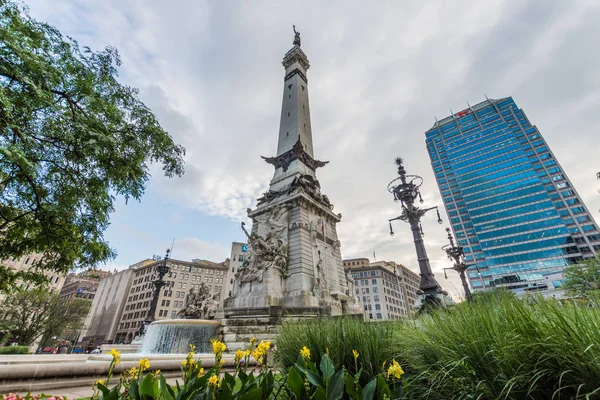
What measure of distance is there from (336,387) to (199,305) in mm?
18230

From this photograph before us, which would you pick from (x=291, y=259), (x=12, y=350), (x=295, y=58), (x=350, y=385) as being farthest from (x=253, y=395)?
(x=295, y=58)

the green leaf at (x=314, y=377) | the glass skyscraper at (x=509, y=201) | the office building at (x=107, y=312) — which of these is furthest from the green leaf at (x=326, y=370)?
the office building at (x=107, y=312)

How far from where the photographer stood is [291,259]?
15.8 metres

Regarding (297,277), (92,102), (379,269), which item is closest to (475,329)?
(92,102)

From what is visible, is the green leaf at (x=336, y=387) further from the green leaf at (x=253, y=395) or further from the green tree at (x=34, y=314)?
the green tree at (x=34, y=314)

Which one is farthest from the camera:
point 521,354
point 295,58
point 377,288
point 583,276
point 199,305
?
point 377,288

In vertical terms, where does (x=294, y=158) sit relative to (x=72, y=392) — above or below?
above

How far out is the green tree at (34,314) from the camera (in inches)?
1169

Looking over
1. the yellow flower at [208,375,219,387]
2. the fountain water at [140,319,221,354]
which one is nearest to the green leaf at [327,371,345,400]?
the yellow flower at [208,375,219,387]

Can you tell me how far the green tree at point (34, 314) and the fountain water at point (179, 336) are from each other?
27434 mm

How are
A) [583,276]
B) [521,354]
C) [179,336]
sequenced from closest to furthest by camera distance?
[521,354]
[179,336]
[583,276]

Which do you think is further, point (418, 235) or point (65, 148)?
point (418, 235)

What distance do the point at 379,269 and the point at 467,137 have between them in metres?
64.3

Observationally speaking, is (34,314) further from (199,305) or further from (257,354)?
(257,354)
